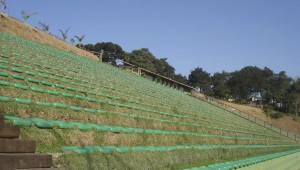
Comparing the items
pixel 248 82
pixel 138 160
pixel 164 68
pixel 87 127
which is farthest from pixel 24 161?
pixel 248 82

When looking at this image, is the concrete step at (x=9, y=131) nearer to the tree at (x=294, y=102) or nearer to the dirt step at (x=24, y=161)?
the dirt step at (x=24, y=161)

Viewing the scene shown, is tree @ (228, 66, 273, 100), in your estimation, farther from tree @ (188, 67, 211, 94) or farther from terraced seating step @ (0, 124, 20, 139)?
terraced seating step @ (0, 124, 20, 139)

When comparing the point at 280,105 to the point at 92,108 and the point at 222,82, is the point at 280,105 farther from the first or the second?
the point at 92,108

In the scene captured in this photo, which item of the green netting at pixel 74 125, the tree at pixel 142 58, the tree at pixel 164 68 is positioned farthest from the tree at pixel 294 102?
the green netting at pixel 74 125

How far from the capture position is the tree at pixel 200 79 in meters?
88.9

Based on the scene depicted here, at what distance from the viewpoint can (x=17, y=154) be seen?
441cm

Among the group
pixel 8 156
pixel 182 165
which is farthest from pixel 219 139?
pixel 8 156

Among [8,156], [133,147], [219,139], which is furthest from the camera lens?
[219,139]

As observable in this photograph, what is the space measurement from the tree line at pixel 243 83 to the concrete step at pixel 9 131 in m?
65.6

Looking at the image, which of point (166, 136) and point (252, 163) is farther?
point (252, 163)

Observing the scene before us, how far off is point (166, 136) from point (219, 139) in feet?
16.5

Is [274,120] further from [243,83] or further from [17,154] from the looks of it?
[17,154]

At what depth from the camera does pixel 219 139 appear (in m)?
14.7

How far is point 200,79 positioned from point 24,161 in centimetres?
8738
